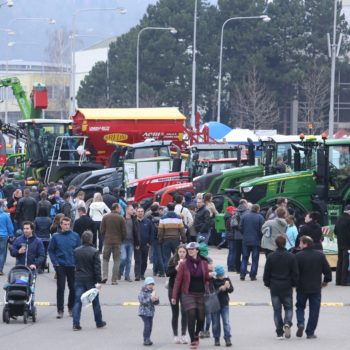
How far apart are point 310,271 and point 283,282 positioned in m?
0.41

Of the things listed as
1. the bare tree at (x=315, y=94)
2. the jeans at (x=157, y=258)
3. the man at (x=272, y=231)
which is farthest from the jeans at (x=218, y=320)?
the bare tree at (x=315, y=94)

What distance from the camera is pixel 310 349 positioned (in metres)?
17.4

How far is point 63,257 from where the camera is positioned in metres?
20.5

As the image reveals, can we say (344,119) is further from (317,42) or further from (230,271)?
(230,271)

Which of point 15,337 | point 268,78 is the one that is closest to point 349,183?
point 15,337

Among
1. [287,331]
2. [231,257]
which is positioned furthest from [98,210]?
[287,331]

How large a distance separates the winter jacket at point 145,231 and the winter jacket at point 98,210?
7.85 feet

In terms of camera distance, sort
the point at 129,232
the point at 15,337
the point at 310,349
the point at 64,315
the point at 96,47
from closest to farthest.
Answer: the point at 310,349 → the point at 15,337 → the point at 64,315 → the point at 129,232 → the point at 96,47

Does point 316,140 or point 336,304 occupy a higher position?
point 316,140

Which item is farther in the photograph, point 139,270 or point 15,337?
point 139,270

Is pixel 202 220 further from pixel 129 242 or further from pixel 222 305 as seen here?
pixel 222 305

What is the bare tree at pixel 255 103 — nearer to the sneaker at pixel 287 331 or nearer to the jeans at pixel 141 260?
the jeans at pixel 141 260

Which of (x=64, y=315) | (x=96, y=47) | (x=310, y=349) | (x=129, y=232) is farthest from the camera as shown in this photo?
(x=96, y=47)

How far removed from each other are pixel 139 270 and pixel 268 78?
62.8 meters
